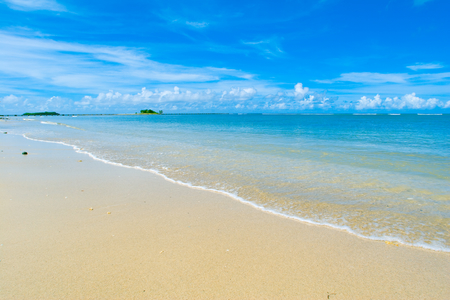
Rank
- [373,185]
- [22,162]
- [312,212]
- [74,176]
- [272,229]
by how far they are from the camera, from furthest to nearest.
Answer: [22,162] < [74,176] < [373,185] < [312,212] < [272,229]

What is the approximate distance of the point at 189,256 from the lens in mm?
3938

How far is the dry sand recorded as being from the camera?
10.5 ft

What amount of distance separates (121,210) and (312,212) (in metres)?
4.41

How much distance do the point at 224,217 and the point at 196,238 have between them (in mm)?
1122

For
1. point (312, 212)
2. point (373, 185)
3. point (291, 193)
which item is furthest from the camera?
point (373, 185)

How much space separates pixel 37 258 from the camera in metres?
A: 3.83

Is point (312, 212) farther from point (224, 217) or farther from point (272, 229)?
point (224, 217)

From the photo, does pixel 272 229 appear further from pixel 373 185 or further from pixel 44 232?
pixel 373 185

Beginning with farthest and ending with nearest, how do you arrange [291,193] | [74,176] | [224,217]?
1. [74,176]
2. [291,193]
3. [224,217]

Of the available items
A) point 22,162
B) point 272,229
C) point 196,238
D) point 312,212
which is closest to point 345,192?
point 312,212

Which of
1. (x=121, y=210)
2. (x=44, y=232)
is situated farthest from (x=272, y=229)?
(x=44, y=232)

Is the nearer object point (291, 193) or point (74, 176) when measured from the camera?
point (291, 193)

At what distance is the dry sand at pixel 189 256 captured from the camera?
321 cm

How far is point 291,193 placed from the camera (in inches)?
287
